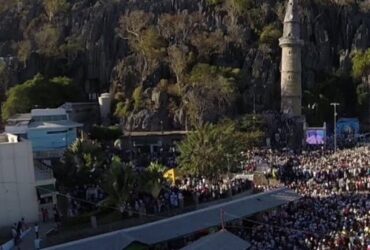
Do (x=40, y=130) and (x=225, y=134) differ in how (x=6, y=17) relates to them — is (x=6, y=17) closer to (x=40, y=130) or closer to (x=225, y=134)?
(x=40, y=130)

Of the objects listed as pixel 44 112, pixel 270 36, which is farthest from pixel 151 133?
pixel 270 36

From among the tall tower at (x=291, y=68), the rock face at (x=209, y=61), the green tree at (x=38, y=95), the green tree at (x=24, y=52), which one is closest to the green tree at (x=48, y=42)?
the rock face at (x=209, y=61)

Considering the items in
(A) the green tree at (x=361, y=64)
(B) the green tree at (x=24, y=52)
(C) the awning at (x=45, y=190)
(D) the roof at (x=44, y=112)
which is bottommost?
(C) the awning at (x=45, y=190)

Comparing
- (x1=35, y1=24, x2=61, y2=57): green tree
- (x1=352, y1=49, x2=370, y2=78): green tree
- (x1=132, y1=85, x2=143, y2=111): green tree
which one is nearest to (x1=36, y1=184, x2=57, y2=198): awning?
(x1=132, y1=85, x2=143, y2=111): green tree

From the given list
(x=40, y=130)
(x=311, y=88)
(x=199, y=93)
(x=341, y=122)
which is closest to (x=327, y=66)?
(x=311, y=88)

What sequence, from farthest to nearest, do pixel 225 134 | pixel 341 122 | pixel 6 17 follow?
pixel 6 17, pixel 341 122, pixel 225 134

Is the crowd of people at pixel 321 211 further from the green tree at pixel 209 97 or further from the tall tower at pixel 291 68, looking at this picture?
the tall tower at pixel 291 68

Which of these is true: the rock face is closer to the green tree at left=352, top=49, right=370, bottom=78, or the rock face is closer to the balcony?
the green tree at left=352, top=49, right=370, bottom=78
